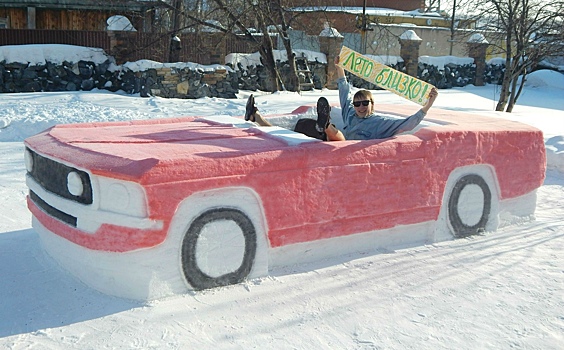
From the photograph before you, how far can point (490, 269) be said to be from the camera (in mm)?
3885

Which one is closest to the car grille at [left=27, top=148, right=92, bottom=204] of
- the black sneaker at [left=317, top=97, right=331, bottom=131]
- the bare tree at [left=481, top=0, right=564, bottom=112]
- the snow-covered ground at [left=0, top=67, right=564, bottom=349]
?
the snow-covered ground at [left=0, top=67, right=564, bottom=349]

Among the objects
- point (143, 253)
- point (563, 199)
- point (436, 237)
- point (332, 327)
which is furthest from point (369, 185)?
point (563, 199)

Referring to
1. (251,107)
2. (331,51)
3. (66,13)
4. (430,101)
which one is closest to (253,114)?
(251,107)

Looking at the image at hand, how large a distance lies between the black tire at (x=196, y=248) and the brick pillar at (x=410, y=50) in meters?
17.8

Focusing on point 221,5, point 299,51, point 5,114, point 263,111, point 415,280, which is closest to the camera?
point 415,280

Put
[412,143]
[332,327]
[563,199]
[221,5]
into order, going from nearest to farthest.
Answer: [332,327]
[412,143]
[563,199]
[221,5]

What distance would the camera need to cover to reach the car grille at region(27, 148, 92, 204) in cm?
320

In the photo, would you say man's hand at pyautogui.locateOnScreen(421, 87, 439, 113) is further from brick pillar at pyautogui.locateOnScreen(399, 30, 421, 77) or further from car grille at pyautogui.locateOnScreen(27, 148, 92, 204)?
brick pillar at pyautogui.locateOnScreen(399, 30, 421, 77)

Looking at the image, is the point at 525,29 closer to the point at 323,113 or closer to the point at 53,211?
the point at 323,113

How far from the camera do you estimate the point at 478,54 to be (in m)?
22.2

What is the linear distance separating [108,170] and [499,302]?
2.29 meters

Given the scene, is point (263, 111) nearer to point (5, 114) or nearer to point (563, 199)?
point (5, 114)

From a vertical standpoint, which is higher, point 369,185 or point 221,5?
point 221,5

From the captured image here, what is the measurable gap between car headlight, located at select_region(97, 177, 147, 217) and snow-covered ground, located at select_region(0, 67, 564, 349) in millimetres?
501
